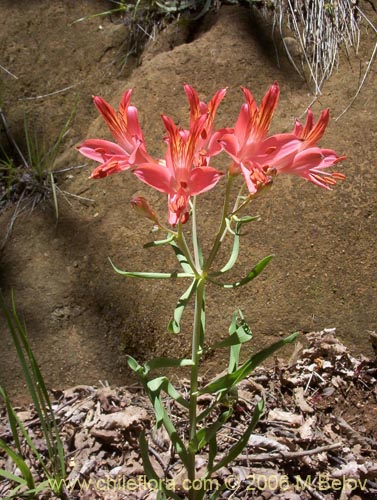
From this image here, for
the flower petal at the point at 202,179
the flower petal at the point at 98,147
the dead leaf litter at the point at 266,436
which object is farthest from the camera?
the dead leaf litter at the point at 266,436

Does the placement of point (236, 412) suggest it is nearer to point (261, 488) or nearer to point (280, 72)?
point (261, 488)

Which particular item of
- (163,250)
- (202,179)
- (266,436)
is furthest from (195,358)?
(163,250)

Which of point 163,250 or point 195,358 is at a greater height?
point 195,358

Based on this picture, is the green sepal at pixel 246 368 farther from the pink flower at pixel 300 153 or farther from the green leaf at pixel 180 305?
the pink flower at pixel 300 153

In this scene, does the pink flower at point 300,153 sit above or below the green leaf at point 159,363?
above

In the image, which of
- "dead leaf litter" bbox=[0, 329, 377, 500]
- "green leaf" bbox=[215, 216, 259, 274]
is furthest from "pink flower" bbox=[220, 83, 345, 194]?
"dead leaf litter" bbox=[0, 329, 377, 500]

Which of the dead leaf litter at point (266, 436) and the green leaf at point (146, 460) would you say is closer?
the green leaf at point (146, 460)

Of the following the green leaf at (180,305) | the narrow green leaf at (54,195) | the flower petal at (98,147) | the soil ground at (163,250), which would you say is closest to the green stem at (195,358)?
the green leaf at (180,305)

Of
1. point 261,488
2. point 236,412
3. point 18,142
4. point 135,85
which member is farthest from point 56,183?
point 261,488

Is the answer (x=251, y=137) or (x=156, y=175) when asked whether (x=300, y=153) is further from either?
(x=156, y=175)
